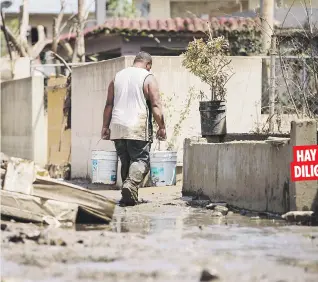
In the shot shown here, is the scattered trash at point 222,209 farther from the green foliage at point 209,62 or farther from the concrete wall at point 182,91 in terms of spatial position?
the concrete wall at point 182,91

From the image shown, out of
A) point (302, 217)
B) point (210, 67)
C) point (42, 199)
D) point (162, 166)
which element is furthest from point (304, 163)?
point (162, 166)

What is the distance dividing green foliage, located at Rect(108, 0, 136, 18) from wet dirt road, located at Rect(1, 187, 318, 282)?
1118 inches


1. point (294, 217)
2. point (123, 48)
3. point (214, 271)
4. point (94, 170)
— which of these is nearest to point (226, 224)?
point (294, 217)

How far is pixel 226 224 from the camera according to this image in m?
10.4

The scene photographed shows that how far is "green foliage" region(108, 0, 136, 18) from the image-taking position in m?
38.9

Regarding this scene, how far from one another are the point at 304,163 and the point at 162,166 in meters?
5.86

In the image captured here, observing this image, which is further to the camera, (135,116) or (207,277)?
(135,116)

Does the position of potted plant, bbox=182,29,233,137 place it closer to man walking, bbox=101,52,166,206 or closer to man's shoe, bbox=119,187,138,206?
man walking, bbox=101,52,166,206

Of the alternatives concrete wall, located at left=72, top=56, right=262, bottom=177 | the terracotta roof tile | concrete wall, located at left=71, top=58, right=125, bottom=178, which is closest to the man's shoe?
concrete wall, located at left=72, top=56, right=262, bottom=177

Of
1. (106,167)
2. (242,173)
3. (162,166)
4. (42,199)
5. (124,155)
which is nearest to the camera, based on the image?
(42,199)

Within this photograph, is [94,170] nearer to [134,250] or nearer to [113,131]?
[113,131]

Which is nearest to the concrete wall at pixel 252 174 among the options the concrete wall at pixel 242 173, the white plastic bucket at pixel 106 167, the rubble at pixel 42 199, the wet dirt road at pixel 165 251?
the concrete wall at pixel 242 173

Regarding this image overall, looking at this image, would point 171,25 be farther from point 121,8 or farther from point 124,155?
point 121,8

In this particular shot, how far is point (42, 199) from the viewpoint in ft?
33.0
